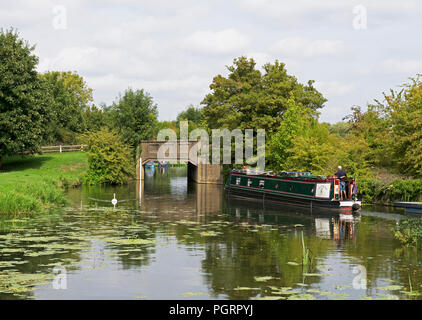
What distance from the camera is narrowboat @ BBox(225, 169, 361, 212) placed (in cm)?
3300

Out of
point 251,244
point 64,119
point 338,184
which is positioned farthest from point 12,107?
point 251,244

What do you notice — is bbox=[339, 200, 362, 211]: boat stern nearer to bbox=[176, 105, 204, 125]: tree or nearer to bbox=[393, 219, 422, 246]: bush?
bbox=[393, 219, 422, 246]: bush

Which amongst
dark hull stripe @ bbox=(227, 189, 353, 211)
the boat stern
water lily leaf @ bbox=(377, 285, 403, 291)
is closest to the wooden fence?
dark hull stripe @ bbox=(227, 189, 353, 211)

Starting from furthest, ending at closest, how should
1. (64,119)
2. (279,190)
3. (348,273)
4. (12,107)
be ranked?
(64,119) → (12,107) → (279,190) → (348,273)

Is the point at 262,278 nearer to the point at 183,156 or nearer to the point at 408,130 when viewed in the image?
the point at 408,130

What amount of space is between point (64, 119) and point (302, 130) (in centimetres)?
3967

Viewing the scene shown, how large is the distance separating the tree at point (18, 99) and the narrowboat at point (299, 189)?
2065 centimetres

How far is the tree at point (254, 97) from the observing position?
53.6m

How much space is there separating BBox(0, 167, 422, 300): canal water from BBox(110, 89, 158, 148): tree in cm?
3472

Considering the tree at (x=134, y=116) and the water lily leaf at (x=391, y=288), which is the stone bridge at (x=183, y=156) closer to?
the tree at (x=134, y=116)

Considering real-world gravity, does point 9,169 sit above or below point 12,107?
below

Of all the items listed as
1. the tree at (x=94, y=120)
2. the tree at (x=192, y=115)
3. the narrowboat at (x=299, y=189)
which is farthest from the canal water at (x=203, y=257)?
the tree at (x=192, y=115)

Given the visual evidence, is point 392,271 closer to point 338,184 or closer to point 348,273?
point 348,273
